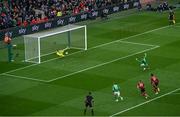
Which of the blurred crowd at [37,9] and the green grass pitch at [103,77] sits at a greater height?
the blurred crowd at [37,9]

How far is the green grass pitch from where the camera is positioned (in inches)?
1604

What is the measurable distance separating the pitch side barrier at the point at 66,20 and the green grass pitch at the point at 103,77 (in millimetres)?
2991

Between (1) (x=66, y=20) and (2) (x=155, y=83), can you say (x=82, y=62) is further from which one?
(1) (x=66, y=20)

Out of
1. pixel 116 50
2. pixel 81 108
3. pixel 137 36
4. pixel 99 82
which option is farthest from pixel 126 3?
pixel 81 108

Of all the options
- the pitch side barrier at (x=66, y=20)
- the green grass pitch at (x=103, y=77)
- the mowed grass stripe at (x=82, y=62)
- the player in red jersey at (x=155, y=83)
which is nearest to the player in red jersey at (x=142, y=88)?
the green grass pitch at (x=103, y=77)

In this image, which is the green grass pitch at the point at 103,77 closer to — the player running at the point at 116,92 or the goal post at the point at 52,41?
the player running at the point at 116,92

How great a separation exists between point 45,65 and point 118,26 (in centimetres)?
1654

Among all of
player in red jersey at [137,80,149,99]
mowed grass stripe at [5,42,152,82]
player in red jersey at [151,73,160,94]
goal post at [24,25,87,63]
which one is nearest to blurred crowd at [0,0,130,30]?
goal post at [24,25,87,63]

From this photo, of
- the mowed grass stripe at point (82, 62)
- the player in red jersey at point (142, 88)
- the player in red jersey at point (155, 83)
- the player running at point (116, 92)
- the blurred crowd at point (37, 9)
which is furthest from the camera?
the blurred crowd at point (37, 9)

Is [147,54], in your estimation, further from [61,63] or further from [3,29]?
[3,29]

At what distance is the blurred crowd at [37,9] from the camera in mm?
63250

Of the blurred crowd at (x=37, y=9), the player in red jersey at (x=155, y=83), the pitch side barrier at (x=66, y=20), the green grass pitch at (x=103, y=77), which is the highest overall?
the blurred crowd at (x=37, y=9)

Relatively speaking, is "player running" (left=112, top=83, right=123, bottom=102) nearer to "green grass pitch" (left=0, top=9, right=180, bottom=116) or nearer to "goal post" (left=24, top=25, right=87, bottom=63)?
"green grass pitch" (left=0, top=9, right=180, bottom=116)

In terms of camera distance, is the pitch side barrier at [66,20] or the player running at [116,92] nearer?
the player running at [116,92]
